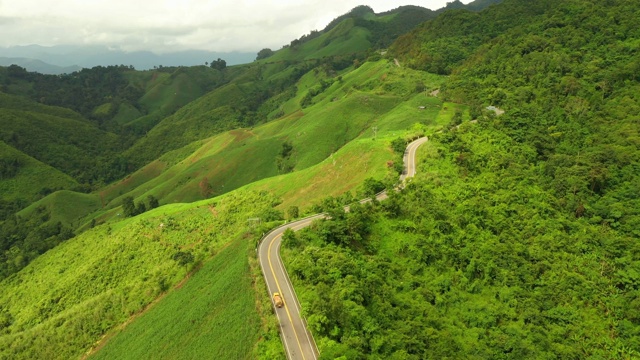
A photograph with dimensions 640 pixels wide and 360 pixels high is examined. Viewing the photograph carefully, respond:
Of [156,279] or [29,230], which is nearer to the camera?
[156,279]

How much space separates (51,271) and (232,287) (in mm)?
59512

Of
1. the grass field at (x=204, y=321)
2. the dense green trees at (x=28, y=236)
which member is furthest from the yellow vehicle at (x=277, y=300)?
the dense green trees at (x=28, y=236)

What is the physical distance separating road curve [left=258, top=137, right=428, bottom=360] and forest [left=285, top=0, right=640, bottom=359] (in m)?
1.39

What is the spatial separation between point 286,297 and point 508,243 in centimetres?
3498

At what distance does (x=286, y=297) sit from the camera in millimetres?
39062

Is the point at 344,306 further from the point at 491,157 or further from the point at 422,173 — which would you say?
the point at 491,157

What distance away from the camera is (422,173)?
Result: 6481cm

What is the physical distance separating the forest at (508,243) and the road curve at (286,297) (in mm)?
1389

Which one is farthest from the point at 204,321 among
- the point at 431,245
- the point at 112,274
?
the point at 112,274

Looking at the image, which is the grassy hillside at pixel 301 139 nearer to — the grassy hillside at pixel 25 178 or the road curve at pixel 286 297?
the grassy hillside at pixel 25 178

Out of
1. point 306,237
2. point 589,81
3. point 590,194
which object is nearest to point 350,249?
point 306,237

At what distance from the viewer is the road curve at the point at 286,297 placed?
105ft

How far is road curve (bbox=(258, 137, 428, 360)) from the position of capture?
3212 cm

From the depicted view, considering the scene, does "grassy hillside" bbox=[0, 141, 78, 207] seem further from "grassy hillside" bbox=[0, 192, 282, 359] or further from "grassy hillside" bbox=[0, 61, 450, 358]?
"grassy hillside" bbox=[0, 192, 282, 359]
